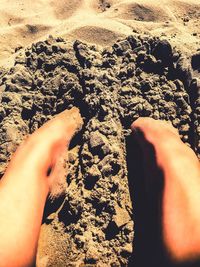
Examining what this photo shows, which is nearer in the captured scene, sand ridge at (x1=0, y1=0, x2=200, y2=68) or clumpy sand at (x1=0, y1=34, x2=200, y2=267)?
clumpy sand at (x1=0, y1=34, x2=200, y2=267)

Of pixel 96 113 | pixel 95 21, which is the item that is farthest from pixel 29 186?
pixel 95 21

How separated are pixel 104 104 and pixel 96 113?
7 centimetres

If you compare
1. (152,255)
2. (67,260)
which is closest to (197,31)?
(152,255)

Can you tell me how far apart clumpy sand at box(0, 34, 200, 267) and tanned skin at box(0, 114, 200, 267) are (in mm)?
97

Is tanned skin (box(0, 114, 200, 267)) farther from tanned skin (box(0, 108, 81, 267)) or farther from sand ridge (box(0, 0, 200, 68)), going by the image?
sand ridge (box(0, 0, 200, 68))

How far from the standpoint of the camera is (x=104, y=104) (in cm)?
203

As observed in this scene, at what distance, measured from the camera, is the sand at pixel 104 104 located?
1.66 m

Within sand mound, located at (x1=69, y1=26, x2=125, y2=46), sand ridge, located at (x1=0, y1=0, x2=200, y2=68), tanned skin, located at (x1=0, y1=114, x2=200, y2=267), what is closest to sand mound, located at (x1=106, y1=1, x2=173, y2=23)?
sand ridge, located at (x1=0, y1=0, x2=200, y2=68)

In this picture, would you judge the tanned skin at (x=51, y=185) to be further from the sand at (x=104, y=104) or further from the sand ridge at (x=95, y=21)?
the sand ridge at (x=95, y=21)

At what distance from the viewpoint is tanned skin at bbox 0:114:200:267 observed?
1.37 meters

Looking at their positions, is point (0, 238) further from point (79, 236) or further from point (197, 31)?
point (197, 31)

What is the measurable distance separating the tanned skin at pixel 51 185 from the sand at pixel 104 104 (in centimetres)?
10

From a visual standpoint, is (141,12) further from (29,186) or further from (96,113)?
(29,186)

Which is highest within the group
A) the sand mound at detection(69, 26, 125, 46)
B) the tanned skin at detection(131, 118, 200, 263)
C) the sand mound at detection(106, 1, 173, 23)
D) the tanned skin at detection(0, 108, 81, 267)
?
the sand mound at detection(106, 1, 173, 23)
